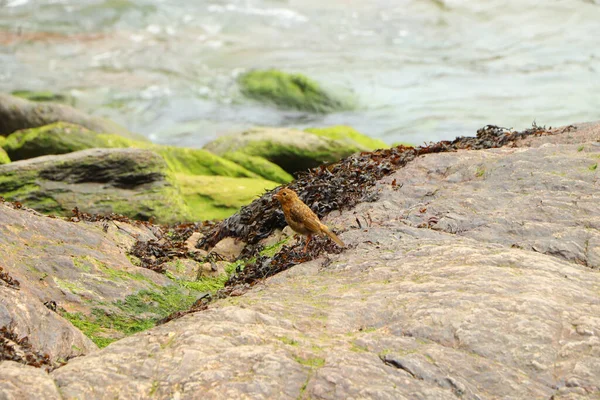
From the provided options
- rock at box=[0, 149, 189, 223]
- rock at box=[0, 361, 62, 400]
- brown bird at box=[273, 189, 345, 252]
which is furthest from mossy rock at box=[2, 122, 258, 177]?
rock at box=[0, 361, 62, 400]

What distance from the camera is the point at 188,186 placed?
1302 centimetres

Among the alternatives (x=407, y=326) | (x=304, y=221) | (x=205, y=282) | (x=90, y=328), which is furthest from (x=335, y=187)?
(x=407, y=326)

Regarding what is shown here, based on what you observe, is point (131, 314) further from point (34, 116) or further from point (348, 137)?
point (34, 116)

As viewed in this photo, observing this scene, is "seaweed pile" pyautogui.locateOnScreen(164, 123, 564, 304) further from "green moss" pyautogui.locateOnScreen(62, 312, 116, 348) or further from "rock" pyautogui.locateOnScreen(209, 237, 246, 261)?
"green moss" pyautogui.locateOnScreen(62, 312, 116, 348)

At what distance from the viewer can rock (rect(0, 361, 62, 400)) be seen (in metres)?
3.94

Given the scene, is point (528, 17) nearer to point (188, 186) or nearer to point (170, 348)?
point (188, 186)

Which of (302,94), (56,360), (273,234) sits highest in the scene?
(56,360)

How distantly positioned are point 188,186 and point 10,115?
20.5 feet

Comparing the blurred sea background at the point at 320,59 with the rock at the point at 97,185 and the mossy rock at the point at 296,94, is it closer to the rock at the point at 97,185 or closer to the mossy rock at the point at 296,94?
the mossy rock at the point at 296,94

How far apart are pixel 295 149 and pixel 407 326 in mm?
10907

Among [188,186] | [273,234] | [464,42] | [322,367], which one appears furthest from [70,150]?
[464,42]

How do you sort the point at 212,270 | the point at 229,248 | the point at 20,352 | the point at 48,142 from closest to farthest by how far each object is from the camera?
the point at 20,352 < the point at 212,270 < the point at 229,248 < the point at 48,142

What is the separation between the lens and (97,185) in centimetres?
1107

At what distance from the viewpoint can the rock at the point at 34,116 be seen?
17.1 metres
